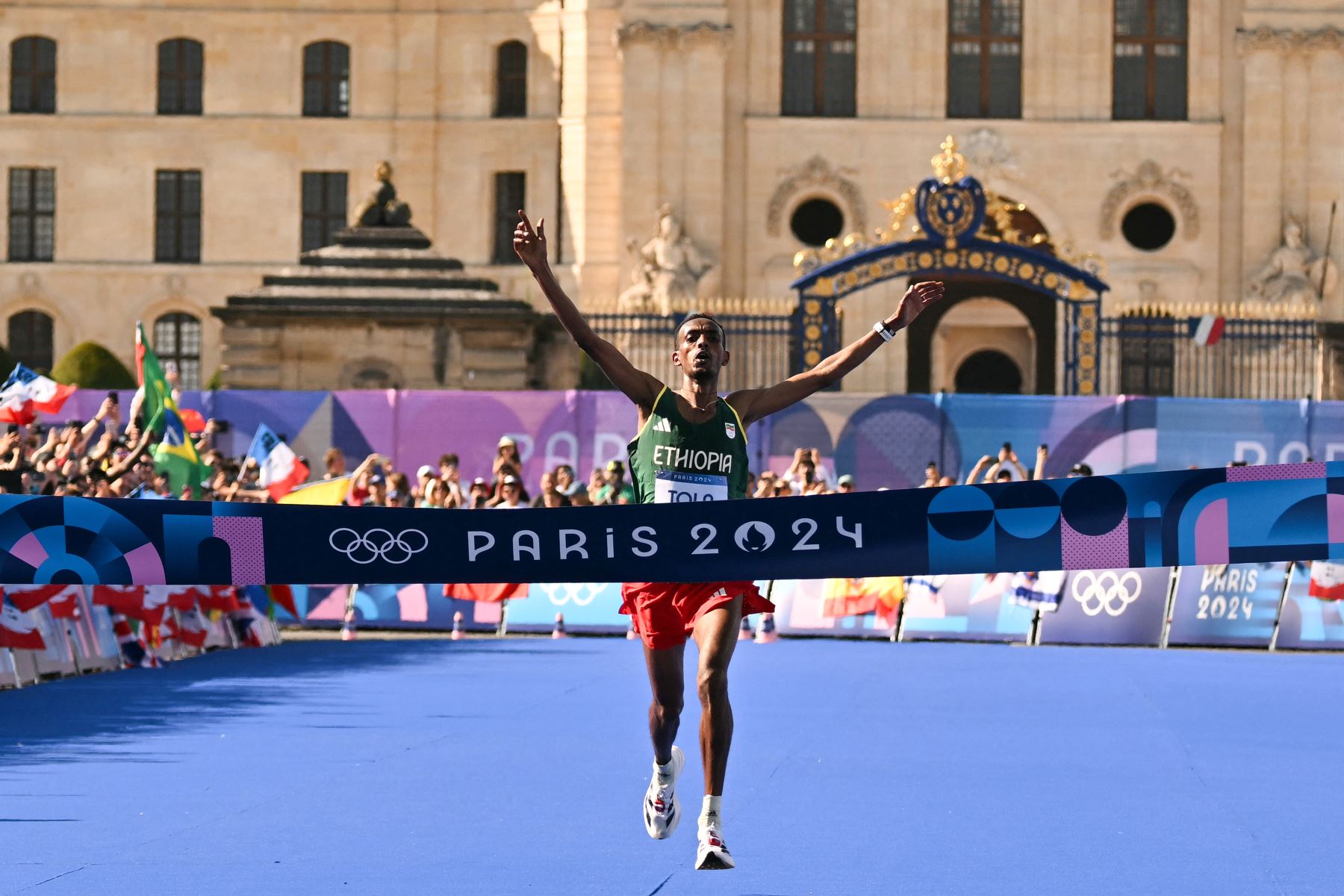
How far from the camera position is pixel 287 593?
82.2 feet

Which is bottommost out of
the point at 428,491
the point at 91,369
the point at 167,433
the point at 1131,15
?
the point at 428,491

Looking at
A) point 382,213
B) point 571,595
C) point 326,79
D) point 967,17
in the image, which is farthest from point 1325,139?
point 571,595

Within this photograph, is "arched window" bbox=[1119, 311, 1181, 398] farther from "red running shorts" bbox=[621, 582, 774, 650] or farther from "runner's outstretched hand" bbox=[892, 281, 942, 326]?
"red running shorts" bbox=[621, 582, 774, 650]

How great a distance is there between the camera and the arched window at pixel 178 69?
186 feet

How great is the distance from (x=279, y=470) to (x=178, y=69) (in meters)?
32.7

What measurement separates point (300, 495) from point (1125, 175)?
27767mm

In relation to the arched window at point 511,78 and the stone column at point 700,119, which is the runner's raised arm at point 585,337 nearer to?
the stone column at point 700,119

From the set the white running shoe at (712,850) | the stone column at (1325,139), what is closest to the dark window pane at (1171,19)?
the stone column at (1325,139)

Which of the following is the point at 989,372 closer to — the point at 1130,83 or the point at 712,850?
the point at 1130,83

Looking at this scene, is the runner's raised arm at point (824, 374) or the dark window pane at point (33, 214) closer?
the runner's raised arm at point (824, 374)

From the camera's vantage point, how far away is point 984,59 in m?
49.4

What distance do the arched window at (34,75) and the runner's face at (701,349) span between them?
164 feet

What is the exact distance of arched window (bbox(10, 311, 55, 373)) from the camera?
5616 centimetres

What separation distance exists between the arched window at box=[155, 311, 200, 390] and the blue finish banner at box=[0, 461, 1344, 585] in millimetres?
47283
